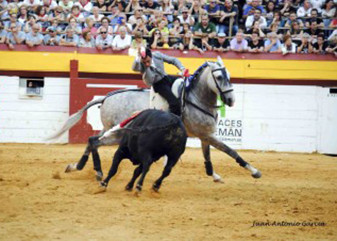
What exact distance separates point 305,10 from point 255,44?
6.38 feet

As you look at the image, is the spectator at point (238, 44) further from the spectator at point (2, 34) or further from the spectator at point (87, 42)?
the spectator at point (2, 34)

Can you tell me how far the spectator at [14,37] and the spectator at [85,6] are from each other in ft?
5.46

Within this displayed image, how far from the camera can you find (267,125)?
16078 millimetres

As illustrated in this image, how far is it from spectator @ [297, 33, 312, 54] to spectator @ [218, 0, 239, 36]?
176cm

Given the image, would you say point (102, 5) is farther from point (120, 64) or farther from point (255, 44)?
point (255, 44)

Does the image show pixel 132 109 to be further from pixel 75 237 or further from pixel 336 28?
pixel 336 28

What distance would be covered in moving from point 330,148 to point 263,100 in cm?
217

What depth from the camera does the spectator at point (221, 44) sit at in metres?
15.8

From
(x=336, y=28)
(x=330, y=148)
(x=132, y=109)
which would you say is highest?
(x=336, y=28)

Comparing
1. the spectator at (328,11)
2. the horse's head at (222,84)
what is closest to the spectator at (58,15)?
the spectator at (328,11)

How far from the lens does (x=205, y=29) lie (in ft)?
52.2

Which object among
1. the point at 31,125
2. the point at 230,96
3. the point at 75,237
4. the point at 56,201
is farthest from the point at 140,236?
the point at 31,125

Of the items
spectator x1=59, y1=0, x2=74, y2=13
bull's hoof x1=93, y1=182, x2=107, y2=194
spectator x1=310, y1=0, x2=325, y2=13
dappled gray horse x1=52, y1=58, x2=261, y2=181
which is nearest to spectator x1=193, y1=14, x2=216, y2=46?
spectator x1=310, y1=0, x2=325, y2=13

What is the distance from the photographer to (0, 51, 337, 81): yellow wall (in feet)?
52.3
